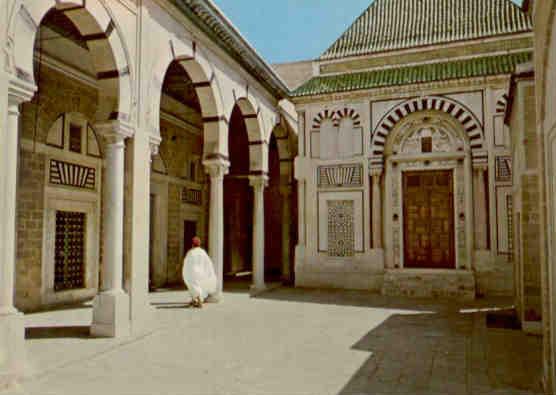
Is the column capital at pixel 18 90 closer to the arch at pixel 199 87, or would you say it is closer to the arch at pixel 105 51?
the arch at pixel 105 51

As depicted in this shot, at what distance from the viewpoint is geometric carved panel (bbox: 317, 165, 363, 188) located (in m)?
10.9

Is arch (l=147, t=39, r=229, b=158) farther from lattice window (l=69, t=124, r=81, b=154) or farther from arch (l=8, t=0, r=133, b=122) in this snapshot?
lattice window (l=69, t=124, r=81, b=154)

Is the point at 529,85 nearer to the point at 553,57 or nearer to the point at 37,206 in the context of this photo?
the point at 553,57

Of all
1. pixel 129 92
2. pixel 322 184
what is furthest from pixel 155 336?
pixel 322 184

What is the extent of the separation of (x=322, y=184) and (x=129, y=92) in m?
6.10

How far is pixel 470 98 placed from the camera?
33.2 feet

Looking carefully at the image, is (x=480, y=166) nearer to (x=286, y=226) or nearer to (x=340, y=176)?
(x=340, y=176)

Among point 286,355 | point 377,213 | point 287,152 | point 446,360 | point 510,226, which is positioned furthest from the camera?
point 287,152

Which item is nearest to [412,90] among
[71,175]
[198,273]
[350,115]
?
[350,115]

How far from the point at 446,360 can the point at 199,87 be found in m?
5.75

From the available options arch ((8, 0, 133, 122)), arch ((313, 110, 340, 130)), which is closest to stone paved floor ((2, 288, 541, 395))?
arch ((8, 0, 133, 122))

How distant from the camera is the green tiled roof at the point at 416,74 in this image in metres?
9.96

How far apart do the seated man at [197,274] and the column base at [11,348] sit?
4.00 meters

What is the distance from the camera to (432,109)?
33.9 feet
